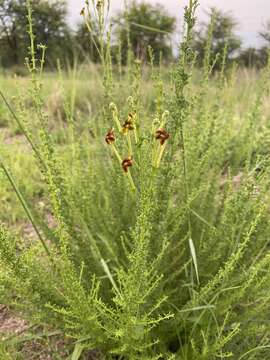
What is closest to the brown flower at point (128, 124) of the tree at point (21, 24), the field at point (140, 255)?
the field at point (140, 255)

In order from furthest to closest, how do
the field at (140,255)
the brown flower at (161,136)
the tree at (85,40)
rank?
1. the tree at (85,40)
2. the field at (140,255)
3. the brown flower at (161,136)

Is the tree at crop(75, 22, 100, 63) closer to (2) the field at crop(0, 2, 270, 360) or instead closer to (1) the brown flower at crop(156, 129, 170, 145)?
(2) the field at crop(0, 2, 270, 360)

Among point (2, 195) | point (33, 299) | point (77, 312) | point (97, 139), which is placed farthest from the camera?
point (2, 195)

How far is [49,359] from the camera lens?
1534 millimetres

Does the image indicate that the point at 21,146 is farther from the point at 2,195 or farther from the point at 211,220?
the point at 211,220

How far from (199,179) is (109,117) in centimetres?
46

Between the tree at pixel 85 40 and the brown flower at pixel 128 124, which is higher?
the tree at pixel 85 40

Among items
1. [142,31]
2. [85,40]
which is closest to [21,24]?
[85,40]

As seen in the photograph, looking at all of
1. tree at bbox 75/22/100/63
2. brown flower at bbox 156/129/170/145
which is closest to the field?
brown flower at bbox 156/129/170/145

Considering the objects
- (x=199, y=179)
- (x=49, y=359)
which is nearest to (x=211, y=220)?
(x=199, y=179)

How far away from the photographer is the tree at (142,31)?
1.91 meters

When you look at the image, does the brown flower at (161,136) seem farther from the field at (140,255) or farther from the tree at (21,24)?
the tree at (21,24)

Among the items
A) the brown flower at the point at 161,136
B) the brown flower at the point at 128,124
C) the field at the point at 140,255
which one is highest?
the brown flower at the point at 128,124

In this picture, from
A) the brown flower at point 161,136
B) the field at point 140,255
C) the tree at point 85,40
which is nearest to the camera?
the brown flower at point 161,136
